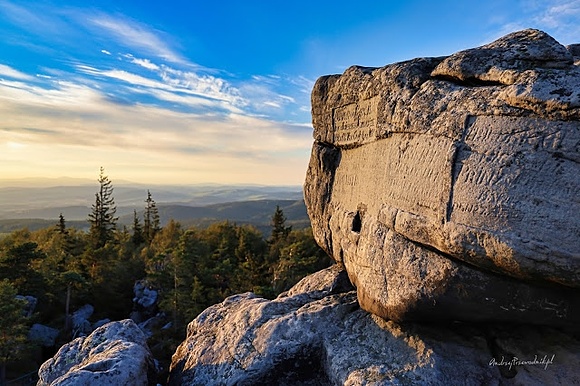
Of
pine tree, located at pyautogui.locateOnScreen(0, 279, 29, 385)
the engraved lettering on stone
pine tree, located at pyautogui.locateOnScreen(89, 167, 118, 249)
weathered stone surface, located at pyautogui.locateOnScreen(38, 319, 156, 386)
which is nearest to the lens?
weathered stone surface, located at pyautogui.locateOnScreen(38, 319, 156, 386)

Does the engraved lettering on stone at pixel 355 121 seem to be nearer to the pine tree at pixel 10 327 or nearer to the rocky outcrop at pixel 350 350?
the rocky outcrop at pixel 350 350

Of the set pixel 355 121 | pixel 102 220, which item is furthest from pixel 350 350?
pixel 102 220

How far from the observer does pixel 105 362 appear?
7.19 metres

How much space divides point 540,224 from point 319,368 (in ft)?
15.0

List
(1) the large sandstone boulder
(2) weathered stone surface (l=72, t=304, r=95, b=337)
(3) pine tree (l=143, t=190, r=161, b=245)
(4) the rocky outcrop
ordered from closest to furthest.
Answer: (1) the large sandstone boulder, (4) the rocky outcrop, (2) weathered stone surface (l=72, t=304, r=95, b=337), (3) pine tree (l=143, t=190, r=161, b=245)

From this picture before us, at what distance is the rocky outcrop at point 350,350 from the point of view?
5.96 meters

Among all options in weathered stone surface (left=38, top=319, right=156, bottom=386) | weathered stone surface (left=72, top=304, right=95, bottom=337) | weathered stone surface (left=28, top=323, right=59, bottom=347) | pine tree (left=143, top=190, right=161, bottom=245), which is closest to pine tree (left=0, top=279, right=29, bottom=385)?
weathered stone surface (left=28, top=323, right=59, bottom=347)

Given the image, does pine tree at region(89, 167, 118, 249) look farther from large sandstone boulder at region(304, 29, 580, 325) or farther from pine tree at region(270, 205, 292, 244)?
large sandstone boulder at region(304, 29, 580, 325)

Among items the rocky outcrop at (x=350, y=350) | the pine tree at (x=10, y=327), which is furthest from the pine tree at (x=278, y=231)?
the rocky outcrop at (x=350, y=350)

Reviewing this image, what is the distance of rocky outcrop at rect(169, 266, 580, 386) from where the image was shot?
596 centimetres

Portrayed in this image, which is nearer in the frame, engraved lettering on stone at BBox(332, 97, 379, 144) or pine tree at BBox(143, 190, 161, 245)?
engraved lettering on stone at BBox(332, 97, 379, 144)

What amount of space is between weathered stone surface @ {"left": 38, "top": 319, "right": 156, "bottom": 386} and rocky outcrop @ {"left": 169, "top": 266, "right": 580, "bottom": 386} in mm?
890

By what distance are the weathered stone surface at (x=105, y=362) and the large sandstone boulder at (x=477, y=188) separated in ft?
15.4

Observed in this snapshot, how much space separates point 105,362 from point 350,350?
467 centimetres
